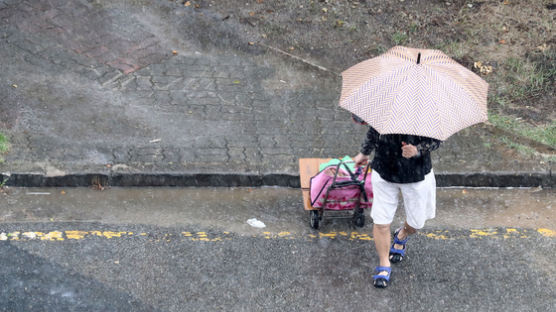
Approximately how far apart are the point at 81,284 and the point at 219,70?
12.3 ft

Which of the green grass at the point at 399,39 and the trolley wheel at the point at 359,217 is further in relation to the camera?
the green grass at the point at 399,39

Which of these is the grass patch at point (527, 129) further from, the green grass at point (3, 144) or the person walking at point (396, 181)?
the green grass at point (3, 144)

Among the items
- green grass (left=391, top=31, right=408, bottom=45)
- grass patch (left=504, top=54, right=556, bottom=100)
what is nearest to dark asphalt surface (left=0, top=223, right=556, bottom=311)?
grass patch (left=504, top=54, right=556, bottom=100)

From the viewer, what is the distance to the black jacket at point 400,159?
4309 millimetres

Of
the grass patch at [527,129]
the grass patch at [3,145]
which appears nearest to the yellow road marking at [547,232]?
the grass patch at [527,129]

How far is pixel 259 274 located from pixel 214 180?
4.51ft

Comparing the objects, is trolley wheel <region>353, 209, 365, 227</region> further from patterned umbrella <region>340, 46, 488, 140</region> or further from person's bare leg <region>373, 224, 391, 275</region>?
patterned umbrella <region>340, 46, 488, 140</region>

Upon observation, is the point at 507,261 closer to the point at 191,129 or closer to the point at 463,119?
the point at 463,119

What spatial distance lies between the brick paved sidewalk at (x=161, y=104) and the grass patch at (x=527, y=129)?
0.25m

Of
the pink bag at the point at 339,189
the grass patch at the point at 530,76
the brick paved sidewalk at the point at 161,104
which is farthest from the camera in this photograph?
the grass patch at the point at 530,76

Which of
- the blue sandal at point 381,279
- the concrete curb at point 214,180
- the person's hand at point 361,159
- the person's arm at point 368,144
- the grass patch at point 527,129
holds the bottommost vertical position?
the blue sandal at point 381,279

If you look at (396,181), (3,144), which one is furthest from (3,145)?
(396,181)

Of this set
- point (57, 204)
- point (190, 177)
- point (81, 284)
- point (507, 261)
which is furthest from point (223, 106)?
point (507, 261)

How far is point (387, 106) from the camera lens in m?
4.11
